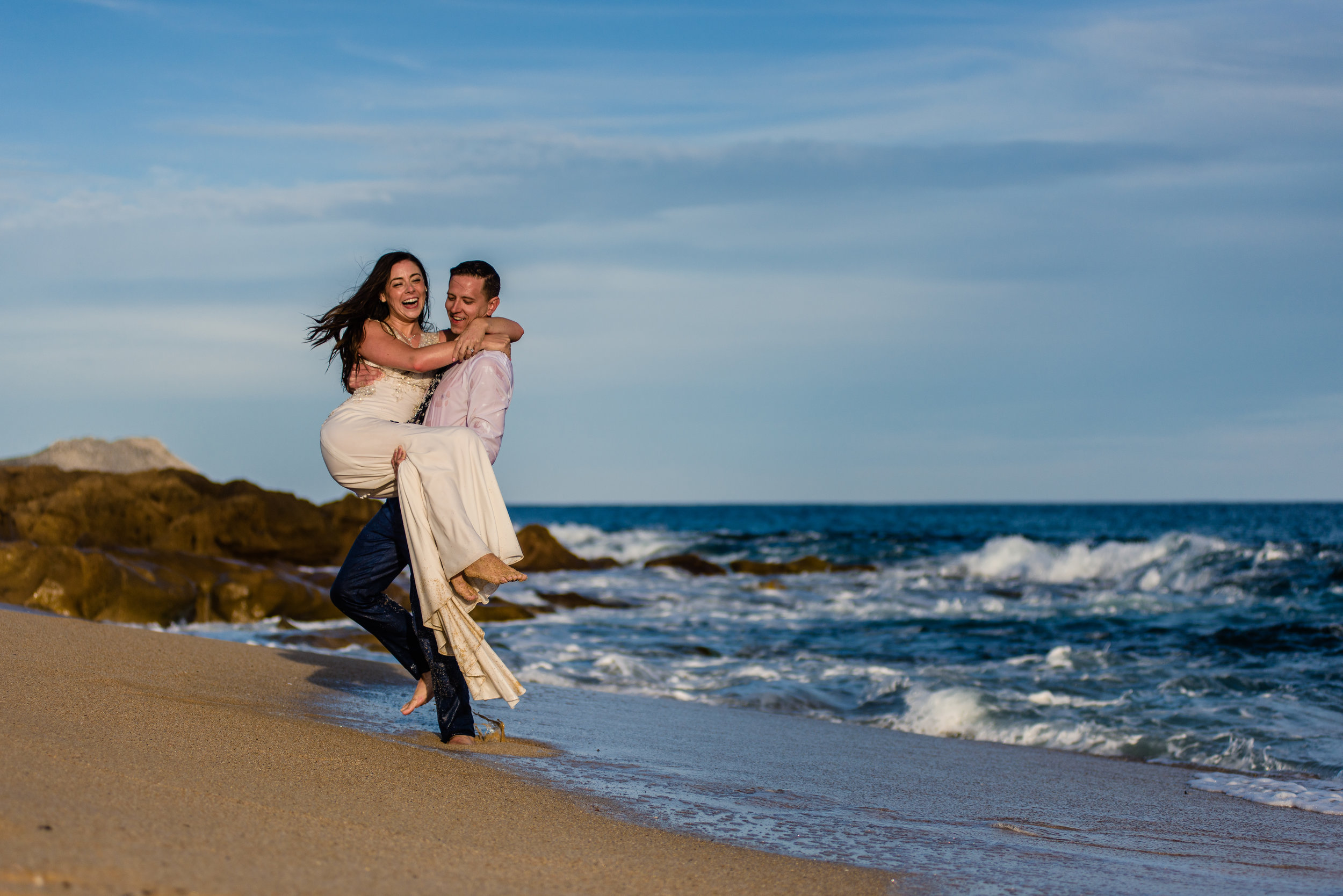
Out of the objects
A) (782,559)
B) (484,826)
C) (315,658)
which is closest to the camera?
(484,826)

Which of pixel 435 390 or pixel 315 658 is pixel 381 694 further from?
pixel 435 390

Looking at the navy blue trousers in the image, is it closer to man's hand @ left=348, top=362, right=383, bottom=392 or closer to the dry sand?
the dry sand

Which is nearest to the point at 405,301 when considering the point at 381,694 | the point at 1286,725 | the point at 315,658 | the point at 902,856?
the point at 381,694

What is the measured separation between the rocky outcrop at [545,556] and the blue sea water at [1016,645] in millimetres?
714

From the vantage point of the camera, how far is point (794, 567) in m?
25.5

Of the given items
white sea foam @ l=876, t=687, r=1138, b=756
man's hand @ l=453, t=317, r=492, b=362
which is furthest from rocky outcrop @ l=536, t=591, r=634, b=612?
man's hand @ l=453, t=317, r=492, b=362

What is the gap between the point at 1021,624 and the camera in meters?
14.3

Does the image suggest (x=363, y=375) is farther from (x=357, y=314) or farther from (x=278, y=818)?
(x=278, y=818)

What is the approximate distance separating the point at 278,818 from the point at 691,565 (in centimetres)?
2169

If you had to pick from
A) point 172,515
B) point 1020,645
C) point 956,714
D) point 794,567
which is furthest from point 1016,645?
point 794,567

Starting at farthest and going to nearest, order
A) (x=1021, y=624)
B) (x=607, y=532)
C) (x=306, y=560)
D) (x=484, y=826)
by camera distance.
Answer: (x=607, y=532), (x=306, y=560), (x=1021, y=624), (x=484, y=826)

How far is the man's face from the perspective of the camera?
4523mm

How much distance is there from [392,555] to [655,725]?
2.28 meters

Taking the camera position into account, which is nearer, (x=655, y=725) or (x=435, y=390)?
(x=435, y=390)
